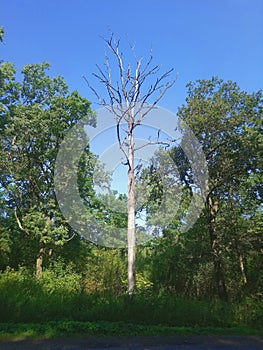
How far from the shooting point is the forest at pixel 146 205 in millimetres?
13367

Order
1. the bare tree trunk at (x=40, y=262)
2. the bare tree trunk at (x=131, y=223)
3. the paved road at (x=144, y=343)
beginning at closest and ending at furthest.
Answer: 1. the paved road at (x=144, y=343)
2. the bare tree trunk at (x=131, y=223)
3. the bare tree trunk at (x=40, y=262)

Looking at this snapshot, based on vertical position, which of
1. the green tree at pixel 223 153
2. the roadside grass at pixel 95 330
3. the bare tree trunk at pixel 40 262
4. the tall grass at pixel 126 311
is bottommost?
the roadside grass at pixel 95 330

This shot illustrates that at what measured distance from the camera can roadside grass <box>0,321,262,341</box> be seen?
5.58 metres

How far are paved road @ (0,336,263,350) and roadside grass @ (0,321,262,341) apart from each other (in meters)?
0.25

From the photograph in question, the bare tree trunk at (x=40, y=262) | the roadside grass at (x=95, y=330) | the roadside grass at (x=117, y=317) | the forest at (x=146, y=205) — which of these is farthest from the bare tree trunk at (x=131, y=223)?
the bare tree trunk at (x=40, y=262)

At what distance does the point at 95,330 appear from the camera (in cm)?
604

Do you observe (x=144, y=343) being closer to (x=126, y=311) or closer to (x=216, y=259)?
(x=126, y=311)

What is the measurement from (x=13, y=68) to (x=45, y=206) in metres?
6.84

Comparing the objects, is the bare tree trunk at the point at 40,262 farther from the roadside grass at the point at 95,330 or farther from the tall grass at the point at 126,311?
the roadside grass at the point at 95,330

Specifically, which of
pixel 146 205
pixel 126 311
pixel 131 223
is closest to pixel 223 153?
pixel 146 205

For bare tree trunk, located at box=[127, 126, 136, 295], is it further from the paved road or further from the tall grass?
the paved road

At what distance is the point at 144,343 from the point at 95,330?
1088 mm

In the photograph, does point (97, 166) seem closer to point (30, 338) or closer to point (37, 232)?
point (37, 232)

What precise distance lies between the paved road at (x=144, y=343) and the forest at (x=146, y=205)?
5.19 meters
